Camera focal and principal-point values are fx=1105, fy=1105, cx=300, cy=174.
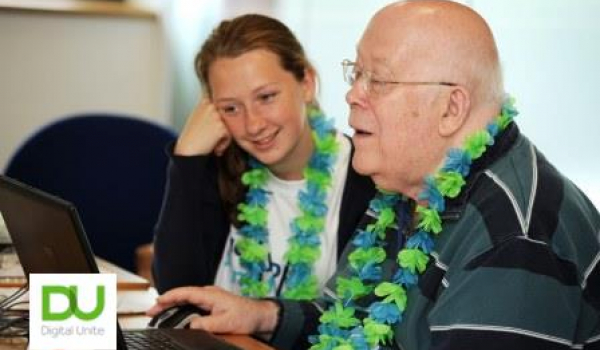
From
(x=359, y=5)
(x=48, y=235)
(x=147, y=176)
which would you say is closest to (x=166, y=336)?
(x=48, y=235)

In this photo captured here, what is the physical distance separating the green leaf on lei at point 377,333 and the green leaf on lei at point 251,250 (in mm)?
715

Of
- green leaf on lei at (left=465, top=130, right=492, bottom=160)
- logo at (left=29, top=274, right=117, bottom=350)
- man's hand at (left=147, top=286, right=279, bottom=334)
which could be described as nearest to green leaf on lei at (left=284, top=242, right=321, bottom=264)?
man's hand at (left=147, top=286, right=279, bottom=334)

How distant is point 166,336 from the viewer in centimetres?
191

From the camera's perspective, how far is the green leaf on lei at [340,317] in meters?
1.90

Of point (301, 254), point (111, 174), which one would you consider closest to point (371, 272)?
point (301, 254)

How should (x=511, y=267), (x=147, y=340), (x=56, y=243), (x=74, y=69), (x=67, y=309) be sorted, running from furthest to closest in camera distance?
1. (x=74, y=69)
2. (x=147, y=340)
3. (x=56, y=243)
4. (x=511, y=267)
5. (x=67, y=309)

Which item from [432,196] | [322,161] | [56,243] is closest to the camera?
[56,243]

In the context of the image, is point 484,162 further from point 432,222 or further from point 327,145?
point 327,145

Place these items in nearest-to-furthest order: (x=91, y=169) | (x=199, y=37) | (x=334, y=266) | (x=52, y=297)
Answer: (x=52, y=297) < (x=334, y=266) < (x=91, y=169) < (x=199, y=37)

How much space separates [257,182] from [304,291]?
0.94ft

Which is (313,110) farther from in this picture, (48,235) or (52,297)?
(52,297)

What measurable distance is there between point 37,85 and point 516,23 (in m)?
2.16

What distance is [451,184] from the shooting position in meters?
1.71

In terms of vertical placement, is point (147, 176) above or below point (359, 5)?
below
